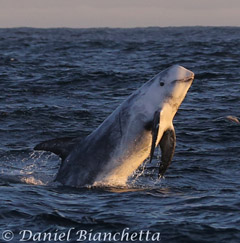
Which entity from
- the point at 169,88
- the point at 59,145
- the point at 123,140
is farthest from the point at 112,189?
the point at 169,88

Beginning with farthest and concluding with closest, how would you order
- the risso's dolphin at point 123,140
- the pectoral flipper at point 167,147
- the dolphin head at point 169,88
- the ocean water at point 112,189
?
the pectoral flipper at point 167,147, the dolphin head at point 169,88, the risso's dolphin at point 123,140, the ocean water at point 112,189

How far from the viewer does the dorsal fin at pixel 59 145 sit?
1348 cm

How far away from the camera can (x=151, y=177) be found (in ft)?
50.4

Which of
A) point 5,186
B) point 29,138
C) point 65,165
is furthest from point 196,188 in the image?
point 29,138

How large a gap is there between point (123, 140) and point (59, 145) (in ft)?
4.60

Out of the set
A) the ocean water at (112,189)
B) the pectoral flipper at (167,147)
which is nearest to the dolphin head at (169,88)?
the pectoral flipper at (167,147)

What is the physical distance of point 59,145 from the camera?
13555 mm

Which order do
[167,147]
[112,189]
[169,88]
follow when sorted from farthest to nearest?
[167,147], [169,88], [112,189]

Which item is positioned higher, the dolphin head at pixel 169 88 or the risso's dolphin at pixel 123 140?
the dolphin head at pixel 169 88

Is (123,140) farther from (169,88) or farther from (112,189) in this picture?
(169,88)

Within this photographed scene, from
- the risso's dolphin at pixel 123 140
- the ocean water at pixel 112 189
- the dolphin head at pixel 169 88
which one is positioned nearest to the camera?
the ocean water at pixel 112 189

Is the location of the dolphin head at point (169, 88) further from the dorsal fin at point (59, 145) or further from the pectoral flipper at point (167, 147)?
the dorsal fin at point (59, 145)

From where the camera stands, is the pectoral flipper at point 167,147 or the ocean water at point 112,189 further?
the pectoral flipper at point 167,147

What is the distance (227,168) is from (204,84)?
54.3 ft
